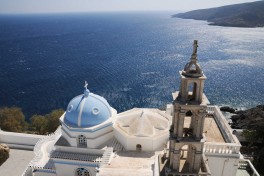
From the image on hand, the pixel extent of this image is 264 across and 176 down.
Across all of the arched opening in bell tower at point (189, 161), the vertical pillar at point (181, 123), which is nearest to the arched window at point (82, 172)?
the arched opening in bell tower at point (189, 161)

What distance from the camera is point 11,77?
86.9m

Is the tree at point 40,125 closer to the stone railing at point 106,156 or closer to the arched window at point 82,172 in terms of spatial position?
the arched window at point 82,172

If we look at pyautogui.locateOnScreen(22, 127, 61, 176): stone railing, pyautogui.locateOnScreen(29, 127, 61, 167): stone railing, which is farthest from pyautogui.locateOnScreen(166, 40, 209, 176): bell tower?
pyautogui.locateOnScreen(29, 127, 61, 167): stone railing

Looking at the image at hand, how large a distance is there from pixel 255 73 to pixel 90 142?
244 feet

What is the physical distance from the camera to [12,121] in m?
44.1

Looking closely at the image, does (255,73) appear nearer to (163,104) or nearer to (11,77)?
(163,104)

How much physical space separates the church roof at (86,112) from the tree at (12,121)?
1967 cm

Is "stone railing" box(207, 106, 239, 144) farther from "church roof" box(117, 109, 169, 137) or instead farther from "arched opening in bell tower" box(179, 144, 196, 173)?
"arched opening in bell tower" box(179, 144, 196, 173)

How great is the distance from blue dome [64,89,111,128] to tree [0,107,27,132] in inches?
775

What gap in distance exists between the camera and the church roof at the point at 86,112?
1079 inches

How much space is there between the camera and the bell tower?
18125 mm

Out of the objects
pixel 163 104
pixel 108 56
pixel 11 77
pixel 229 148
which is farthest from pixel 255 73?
pixel 11 77

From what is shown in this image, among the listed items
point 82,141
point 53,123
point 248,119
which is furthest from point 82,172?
point 248,119

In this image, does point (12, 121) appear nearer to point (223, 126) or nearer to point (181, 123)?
point (223, 126)
